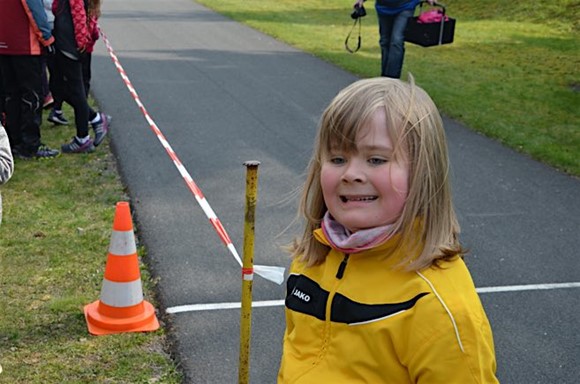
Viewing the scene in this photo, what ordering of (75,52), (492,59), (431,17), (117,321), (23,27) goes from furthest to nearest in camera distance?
(492,59) < (431,17) < (75,52) < (23,27) < (117,321)

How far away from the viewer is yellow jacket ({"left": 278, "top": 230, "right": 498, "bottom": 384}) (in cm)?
201

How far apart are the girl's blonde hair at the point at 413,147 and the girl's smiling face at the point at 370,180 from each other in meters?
0.02

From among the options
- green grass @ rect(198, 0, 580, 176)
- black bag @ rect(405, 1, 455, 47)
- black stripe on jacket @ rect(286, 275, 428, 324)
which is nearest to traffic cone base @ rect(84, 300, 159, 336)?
black stripe on jacket @ rect(286, 275, 428, 324)

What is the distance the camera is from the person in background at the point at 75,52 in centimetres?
789

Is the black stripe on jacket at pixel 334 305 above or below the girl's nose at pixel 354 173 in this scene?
below

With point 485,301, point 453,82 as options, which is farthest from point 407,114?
point 453,82

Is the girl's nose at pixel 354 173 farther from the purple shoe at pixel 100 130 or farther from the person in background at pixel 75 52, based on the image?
the purple shoe at pixel 100 130

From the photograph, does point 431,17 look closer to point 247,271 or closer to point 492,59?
point 492,59

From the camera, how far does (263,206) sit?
7.18m

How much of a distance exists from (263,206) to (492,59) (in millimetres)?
9655

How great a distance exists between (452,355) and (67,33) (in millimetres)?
6715

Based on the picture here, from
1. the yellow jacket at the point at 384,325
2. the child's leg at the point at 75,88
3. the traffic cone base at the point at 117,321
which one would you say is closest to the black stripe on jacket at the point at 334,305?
the yellow jacket at the point at 384,325

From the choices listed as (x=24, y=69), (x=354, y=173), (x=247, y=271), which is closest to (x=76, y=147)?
(x=24, y=69)

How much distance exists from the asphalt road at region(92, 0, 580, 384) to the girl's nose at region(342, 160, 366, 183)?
124cm
